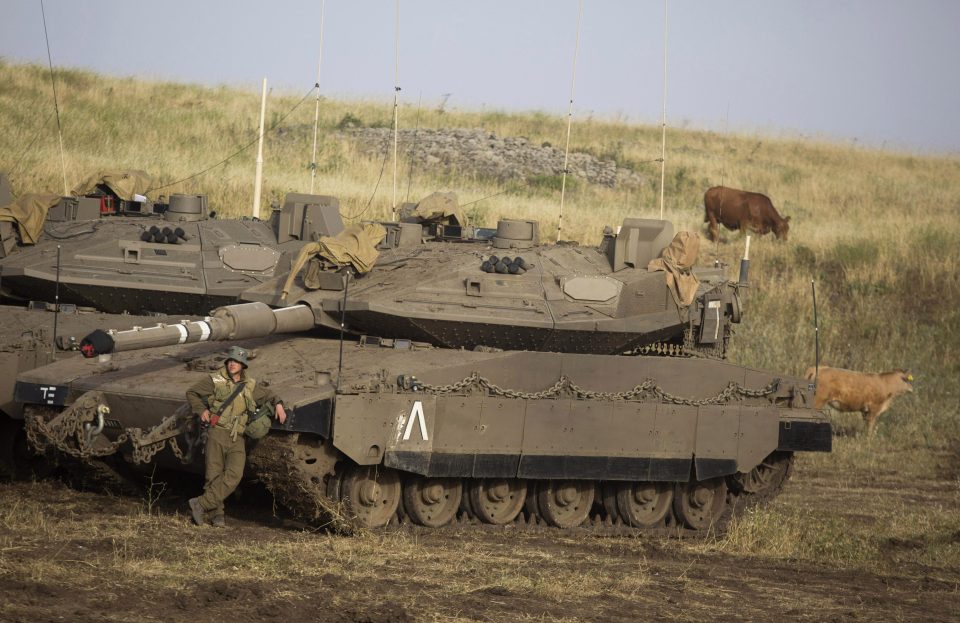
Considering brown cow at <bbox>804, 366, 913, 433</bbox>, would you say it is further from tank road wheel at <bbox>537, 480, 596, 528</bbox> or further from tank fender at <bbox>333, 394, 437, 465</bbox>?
tank fender at <bbox>333, 394, 437, 465</bbox>

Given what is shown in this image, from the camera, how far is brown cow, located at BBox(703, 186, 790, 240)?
29.0 m

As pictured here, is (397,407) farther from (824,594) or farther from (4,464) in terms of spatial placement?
(4,464)

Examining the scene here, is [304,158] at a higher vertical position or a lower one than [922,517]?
higher

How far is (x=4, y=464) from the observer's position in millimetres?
14453

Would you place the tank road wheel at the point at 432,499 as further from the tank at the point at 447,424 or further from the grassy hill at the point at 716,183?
the grassy hill at the point at 716,183

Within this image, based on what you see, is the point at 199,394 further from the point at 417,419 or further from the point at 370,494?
the point at 417,419

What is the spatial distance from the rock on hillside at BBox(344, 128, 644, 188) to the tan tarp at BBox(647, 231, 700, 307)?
16610mm

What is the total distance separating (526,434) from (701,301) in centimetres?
292

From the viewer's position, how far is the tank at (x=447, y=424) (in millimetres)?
11969

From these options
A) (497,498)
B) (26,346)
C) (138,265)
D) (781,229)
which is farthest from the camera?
(781,229)

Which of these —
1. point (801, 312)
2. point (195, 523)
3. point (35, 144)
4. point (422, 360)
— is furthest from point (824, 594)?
point (35, 144)

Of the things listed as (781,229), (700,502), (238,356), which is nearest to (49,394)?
(238,356)

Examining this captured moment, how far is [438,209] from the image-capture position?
54.7ft

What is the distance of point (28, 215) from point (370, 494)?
6.71 meters
